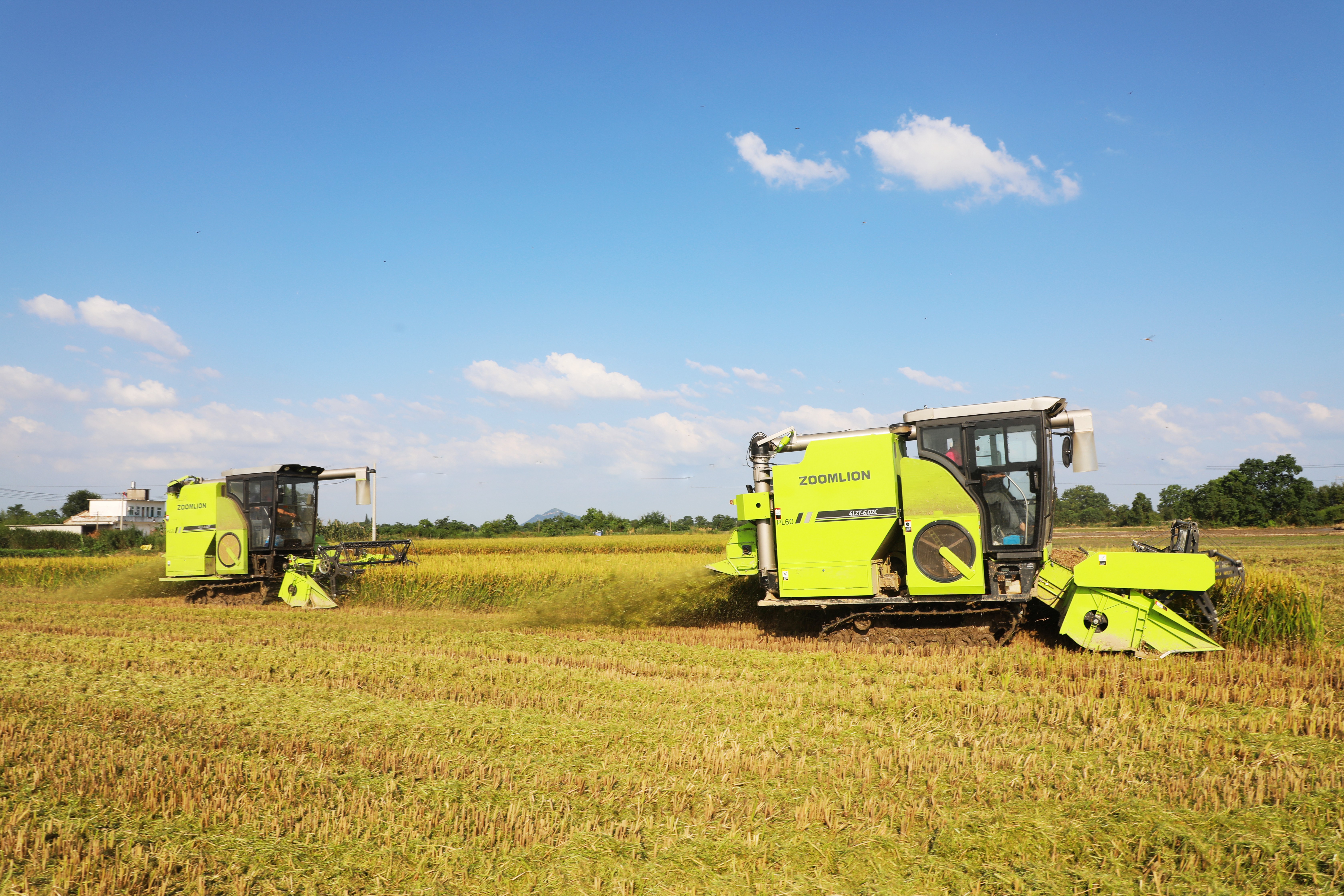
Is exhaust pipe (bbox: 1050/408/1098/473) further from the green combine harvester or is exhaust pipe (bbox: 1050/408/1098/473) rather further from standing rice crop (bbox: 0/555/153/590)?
standing rice crop (bbox: 0/555/153/590)

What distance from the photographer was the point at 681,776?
4602 mm

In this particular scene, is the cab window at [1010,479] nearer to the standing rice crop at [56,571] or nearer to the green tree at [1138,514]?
the standing rice crop at [56,571]

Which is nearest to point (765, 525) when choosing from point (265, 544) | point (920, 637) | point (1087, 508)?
point (920, 637)

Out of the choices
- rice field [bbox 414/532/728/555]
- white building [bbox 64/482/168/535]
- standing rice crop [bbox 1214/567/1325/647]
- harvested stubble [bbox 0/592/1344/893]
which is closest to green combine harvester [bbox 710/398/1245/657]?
standing rice crop [bbox 1214/567/1325/647]

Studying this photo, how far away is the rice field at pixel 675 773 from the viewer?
3.49 m

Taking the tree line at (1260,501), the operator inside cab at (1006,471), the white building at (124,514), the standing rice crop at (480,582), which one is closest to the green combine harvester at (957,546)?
the operator inside cab at (1006,471)

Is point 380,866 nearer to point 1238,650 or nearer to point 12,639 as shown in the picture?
point 1238,650

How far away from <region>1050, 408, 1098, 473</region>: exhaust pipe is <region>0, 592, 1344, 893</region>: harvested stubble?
→ 203 centimetres

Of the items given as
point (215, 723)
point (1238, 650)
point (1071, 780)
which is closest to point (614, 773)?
point (1071, 780)

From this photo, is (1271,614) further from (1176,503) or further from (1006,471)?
(1176,503)

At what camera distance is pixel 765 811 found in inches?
163

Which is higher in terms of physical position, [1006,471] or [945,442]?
[945,442]

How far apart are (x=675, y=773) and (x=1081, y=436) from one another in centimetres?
633

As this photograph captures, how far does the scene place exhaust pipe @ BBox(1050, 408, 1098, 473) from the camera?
8578 mm
